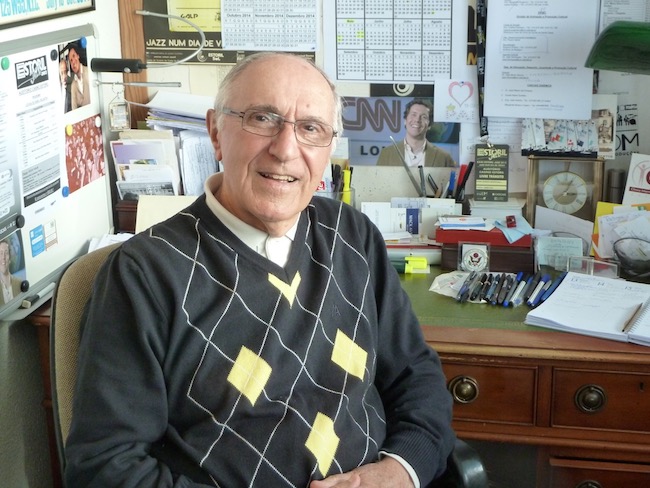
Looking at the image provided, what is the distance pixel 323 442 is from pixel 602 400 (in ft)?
2.18

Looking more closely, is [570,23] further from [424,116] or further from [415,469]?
[415,469]

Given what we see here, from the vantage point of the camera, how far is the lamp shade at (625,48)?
1955mm

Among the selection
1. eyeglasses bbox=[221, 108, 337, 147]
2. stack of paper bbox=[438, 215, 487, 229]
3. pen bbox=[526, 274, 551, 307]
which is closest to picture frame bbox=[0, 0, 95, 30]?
eyeglasses bbox=[221, 108, 337, 147]

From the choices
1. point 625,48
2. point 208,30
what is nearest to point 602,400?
point 625,48

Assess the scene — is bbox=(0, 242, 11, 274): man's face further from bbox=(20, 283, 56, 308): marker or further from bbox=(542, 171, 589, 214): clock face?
bbox=(542, 171, 589, 214): clock face

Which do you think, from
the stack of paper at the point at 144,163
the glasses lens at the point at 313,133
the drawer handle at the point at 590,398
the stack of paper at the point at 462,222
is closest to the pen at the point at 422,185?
the stack of paper at the point at 462,222

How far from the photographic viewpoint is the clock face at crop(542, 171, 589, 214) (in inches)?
91.4

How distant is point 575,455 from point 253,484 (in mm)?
808

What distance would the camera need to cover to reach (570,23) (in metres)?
2.24

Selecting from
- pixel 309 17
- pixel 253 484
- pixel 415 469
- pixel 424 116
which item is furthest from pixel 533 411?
pixel 309 17

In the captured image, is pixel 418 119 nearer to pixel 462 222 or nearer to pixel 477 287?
pixel 462 222

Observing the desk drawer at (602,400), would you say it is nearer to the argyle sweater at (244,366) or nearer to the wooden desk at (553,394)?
the wooden desk at (553,394)

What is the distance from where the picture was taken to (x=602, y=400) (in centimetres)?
183

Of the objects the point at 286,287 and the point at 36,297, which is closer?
the point at 286,287
